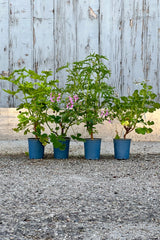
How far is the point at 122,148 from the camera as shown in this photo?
271cm

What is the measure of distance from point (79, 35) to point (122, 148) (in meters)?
1.00

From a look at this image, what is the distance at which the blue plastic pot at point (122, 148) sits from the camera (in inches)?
106

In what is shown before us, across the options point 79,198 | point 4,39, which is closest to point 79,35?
point 4,39

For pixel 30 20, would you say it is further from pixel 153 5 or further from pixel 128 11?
pixel 153 5

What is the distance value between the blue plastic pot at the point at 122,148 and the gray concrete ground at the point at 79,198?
0.18ft

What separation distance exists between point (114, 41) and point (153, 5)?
0.43m

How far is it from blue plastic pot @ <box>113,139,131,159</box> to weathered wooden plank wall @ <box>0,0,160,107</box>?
0.55 meters

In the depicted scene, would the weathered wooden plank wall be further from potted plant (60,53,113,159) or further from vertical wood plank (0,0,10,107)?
potted plant (60,53,113,159)

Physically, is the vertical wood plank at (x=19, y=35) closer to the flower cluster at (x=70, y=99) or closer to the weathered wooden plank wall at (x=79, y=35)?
the weathered wooden plank wall at (x=79, y=35)

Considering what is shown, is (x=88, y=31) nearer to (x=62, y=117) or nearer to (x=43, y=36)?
(x=43, y=36)

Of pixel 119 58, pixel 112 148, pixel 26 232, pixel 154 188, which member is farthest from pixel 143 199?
pixel 119 58

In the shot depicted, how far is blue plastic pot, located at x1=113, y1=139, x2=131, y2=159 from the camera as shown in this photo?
8.80 ft

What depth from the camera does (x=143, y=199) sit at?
172 centimetres

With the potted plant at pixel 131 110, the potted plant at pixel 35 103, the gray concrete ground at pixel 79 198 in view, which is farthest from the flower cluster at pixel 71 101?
the gray concrete ground at pixel 79 198
